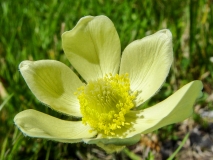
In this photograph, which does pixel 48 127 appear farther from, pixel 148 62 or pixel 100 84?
pixel 148 62

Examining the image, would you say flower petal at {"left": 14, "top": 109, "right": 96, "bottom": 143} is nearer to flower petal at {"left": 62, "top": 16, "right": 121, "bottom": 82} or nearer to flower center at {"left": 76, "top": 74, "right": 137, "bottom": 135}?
flower center at {"left": 76, "top": 74, "right": 137, "bottom": 135}

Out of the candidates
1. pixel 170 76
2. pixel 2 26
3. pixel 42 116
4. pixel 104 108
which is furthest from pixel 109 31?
pixel 2 26

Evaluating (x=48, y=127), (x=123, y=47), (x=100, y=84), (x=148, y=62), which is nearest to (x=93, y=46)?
(x=100, y=84)

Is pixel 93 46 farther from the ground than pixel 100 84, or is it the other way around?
pixel 93 46

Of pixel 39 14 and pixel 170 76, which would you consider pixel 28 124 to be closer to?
pixel 170 76

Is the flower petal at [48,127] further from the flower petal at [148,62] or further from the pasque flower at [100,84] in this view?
the flower petal at [148,62]

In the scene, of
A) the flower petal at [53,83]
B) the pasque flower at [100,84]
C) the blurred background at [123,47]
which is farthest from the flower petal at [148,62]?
the blurred background at [123,47]
